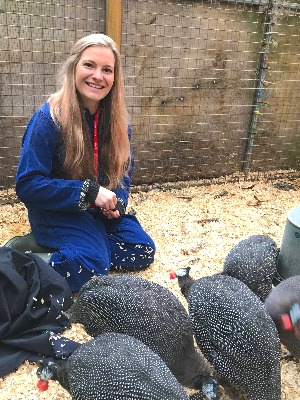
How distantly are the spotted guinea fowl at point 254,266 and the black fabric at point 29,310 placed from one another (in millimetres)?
805

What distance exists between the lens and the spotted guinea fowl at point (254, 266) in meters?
2.08

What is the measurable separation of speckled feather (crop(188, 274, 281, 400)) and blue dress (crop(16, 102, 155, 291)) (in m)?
0.78

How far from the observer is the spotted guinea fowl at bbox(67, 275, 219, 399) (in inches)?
66.0

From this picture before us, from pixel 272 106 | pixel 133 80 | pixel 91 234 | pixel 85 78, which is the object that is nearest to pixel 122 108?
pixel 85 78

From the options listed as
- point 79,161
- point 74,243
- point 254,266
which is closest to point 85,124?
point 79,161

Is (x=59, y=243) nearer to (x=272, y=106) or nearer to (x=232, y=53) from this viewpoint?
(x=232, y=53)

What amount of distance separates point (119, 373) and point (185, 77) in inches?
107

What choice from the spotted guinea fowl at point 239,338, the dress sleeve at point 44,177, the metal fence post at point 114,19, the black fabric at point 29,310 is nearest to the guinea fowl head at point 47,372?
the black fabric at point 29,310

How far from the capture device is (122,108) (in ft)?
8.17

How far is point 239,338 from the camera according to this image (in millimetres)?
1583

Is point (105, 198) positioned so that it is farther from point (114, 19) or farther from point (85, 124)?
point (114, 19)

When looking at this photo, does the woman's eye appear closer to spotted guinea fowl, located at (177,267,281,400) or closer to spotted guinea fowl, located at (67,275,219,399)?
spotted guinea fowl, located at (67,275,219,399)

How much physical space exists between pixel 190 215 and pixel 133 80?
1.15 meters

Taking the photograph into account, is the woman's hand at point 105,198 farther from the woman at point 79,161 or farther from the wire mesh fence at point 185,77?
the wire mesh fence at point 185,77
